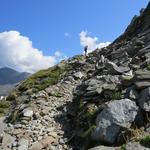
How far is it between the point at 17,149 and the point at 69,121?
Answer: 5132 millimetres

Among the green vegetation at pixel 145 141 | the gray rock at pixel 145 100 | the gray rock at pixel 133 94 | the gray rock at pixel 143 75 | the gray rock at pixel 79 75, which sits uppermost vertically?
the gray rock at pixel 79 75

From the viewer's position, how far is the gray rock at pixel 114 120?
17.6m

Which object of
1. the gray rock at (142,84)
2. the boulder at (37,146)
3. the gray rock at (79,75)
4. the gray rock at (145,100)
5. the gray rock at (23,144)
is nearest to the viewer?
the gray rock at (145,100)

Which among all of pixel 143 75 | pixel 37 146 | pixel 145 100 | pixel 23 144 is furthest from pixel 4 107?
pixel 145 100

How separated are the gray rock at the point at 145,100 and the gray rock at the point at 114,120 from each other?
368mm

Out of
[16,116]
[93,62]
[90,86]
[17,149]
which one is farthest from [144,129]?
[93,62]

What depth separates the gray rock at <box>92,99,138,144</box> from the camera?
17641mm

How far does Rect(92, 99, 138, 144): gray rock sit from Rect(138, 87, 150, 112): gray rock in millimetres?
368

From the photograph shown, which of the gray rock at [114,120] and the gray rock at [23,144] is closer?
the gray rock at [114,120]

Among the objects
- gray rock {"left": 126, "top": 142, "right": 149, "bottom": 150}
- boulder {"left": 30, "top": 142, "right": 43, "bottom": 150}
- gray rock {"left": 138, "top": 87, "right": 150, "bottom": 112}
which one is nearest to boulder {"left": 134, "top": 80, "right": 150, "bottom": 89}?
gray rock {"left": 138, "top": 87, "right": 150, "bottom": 112}

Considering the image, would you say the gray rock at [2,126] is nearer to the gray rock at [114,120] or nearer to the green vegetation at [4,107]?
the green vegetation at [4,107]

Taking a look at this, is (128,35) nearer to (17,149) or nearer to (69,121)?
(69,121)

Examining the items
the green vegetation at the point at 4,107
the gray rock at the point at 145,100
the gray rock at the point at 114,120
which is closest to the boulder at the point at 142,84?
the gray rock at the point at 145,100

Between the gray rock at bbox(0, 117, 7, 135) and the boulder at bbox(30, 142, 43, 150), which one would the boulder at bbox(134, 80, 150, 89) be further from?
the gray rock at bbox(0, 117, 7, 135)
